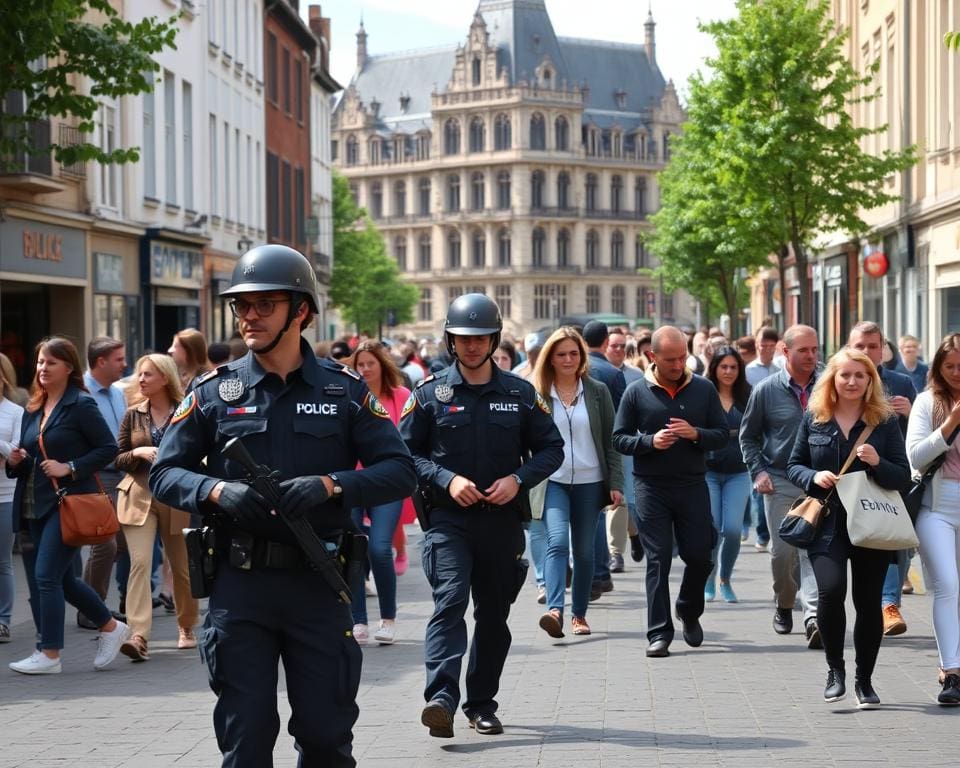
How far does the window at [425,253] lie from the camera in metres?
143

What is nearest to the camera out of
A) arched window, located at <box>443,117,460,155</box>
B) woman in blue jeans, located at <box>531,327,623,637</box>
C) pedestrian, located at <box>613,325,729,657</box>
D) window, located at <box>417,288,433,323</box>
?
pedestrian, located at <box>613,325,729,657</box>

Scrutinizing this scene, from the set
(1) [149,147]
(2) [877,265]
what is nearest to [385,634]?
(1) [149,147]

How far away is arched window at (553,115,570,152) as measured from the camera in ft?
458

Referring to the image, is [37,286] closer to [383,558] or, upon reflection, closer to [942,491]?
[383,558]

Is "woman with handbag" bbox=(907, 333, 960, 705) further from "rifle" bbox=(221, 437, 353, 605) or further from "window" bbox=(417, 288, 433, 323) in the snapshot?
"window" bbox=(417, 288, 433, 323)

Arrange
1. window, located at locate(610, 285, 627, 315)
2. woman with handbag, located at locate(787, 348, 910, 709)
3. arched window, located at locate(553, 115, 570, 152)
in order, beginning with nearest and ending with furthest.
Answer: woman with handbag, located at locate(787, 348, 910, 709) < arched window, located at locate(553, 115, 570, 152) < window, located at locate(610, 285, 627, 315)

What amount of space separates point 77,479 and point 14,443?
3.88ft

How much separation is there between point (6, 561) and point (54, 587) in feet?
5.48

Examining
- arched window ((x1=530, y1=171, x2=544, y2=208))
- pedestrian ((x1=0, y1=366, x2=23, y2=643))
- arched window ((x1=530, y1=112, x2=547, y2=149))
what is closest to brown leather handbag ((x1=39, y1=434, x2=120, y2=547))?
pedestrian ((x1=0, y1=366, x2=23, y2=643))

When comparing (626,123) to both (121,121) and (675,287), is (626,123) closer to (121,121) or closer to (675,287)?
(675,287)

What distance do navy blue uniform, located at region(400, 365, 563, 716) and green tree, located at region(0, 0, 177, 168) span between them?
8051 millimetres

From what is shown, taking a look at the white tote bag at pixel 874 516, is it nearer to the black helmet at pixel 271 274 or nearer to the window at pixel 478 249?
the black helmet at pixel 271 274

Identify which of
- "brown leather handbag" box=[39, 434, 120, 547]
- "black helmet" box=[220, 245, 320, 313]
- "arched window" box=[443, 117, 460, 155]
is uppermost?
"arched window" box=[443, 117, 460, 155]

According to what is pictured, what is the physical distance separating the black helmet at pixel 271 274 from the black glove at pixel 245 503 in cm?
62
